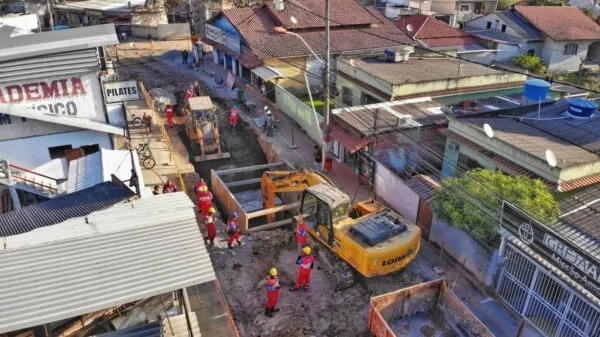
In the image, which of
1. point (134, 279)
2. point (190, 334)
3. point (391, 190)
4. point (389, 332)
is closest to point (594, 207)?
point (391, 190)

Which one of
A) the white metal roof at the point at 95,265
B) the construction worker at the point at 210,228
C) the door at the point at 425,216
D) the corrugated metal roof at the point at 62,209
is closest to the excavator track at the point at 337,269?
the door at the point at 425,216

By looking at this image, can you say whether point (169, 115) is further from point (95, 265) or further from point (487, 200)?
point (95, 265)

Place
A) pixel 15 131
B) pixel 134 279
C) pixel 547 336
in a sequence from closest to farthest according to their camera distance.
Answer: pixel 134 279, pixel 547 336, pixel 15 131

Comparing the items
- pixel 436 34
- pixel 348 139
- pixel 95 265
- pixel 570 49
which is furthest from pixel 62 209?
pixel 570 49

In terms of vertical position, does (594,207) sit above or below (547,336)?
above

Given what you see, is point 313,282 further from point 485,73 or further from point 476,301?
point 485,73

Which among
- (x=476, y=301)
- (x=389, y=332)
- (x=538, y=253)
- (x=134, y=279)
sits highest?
(x=134, y=279)

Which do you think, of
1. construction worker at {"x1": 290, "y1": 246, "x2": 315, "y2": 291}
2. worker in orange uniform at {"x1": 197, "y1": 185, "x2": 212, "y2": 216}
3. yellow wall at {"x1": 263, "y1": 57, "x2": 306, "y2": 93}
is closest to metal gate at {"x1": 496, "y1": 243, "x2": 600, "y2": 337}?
construction worker at {"x1": 290, "y1": 246, "x2": 315, "y2": 291}

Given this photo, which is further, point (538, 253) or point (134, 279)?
point (538, 253)
